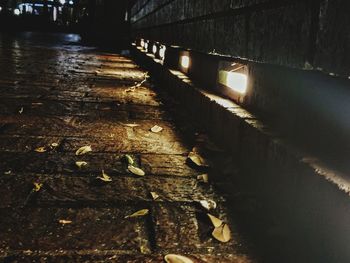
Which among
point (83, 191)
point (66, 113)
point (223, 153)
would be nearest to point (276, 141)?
point (223, 153)

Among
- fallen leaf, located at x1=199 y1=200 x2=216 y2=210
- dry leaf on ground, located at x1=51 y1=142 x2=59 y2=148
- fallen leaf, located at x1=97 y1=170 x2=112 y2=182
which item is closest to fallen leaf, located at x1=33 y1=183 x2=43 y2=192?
fallen leaf, located at x1=97 y1=170 x2=112 y2=182

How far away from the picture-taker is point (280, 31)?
8.22ft

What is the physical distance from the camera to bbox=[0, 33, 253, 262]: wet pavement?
5.77 feet

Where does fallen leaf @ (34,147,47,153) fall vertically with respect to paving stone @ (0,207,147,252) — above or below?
above

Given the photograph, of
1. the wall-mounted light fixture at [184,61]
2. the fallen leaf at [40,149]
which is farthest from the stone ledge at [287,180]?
the wall-mounted light fixture at [184,61]

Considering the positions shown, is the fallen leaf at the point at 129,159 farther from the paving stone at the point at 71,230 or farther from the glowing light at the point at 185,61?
the glowing light at the point at 185,61

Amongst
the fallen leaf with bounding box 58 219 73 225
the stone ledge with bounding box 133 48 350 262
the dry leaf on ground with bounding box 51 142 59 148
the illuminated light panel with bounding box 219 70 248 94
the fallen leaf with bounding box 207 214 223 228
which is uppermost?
the illuminated light panel with bounding box 219 70 248 94

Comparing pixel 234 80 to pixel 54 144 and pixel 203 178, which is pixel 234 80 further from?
pixel 54 144

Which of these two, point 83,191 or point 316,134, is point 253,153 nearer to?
point 316,134

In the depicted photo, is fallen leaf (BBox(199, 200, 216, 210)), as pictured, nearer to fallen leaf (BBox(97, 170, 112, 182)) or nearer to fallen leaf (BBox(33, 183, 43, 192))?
fallen leaf (BBox(97, 170, 112, 182))

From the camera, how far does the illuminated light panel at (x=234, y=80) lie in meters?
3.40

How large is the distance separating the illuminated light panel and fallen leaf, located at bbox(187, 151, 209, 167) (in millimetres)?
775

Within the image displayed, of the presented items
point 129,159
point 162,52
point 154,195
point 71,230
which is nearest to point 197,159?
point 129,159

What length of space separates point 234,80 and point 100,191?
6.38 feet
